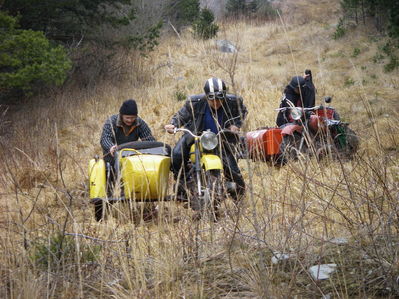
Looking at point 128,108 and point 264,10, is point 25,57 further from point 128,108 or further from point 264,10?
Answer: point 264,10

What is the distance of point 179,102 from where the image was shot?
1343 cm

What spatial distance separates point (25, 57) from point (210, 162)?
7460mm

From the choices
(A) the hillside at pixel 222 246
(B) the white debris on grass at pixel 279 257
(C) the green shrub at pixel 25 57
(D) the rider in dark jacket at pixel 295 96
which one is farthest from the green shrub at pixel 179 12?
(B) the white debris on grass at pixel 279 257

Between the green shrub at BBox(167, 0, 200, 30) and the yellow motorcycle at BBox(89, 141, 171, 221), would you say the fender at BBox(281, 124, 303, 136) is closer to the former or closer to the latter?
the yellow motorcycle at BBox(89, 141, 171, 221)

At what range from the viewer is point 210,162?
4.73 m

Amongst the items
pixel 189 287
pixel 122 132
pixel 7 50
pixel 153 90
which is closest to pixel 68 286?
pixel 189 287

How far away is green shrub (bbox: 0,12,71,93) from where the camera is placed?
10352 mm

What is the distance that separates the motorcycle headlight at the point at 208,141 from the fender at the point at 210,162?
78mm

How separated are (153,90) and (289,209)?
11.9m

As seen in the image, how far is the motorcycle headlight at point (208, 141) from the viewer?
4.84m

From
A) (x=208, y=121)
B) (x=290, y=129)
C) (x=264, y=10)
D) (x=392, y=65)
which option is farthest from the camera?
(x=264, y=10)

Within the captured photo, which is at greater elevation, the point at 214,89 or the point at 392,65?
the point at 392,65

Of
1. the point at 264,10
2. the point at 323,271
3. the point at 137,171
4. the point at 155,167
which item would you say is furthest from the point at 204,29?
the point at 264,10

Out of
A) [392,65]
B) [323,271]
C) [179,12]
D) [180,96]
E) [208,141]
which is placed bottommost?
[323,271]
